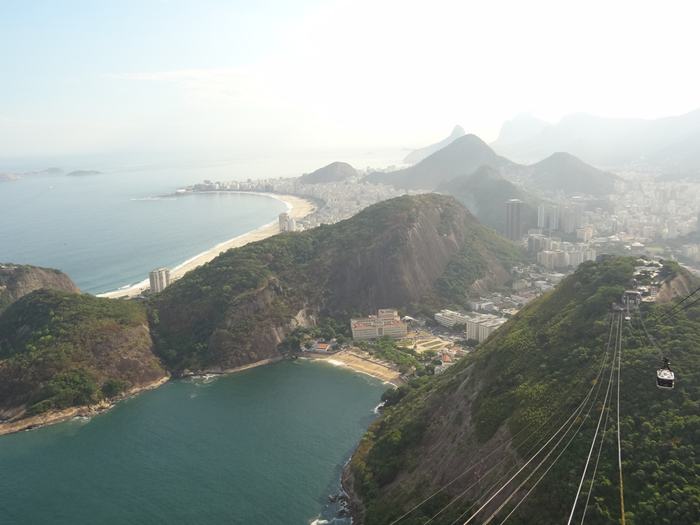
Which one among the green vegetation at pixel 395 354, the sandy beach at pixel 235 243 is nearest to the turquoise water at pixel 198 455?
the green vegetation at pixel 395 354

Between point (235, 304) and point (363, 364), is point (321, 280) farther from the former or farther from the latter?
point (363, 364)

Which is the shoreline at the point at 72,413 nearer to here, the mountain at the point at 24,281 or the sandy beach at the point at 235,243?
the mountain at the point at 24,281

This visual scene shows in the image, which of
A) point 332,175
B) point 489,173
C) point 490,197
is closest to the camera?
point 490,197

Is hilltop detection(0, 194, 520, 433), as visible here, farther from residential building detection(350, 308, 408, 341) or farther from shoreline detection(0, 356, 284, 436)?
residential building detection(350, 308, 408, 341)

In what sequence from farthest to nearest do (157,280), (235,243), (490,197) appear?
1. (490,197)
2. (235,243)
3. (157,280)

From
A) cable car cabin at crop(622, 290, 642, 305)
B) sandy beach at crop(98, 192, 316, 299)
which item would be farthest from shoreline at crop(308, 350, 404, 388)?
sandy beach at crop(98, 192, 316, 299)

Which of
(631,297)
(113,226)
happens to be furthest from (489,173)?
(631,297)
